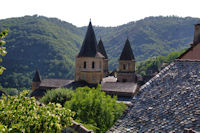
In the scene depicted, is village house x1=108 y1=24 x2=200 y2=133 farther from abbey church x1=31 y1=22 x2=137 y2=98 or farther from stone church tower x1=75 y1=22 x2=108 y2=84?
stone church tower x1=75 y1=22 x2=108 y2=84

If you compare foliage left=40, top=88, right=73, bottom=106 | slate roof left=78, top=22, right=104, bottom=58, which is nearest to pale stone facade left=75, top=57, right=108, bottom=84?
slate roof left=78, top=22, right=104, bottom=58

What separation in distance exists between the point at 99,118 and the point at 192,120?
14.1 meters

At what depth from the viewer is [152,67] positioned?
9981 centimetres

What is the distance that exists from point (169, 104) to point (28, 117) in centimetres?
462

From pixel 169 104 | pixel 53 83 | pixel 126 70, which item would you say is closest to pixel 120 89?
pixel 126 70

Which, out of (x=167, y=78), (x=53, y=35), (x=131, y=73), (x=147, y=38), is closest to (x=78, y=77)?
(x=131, y=73)

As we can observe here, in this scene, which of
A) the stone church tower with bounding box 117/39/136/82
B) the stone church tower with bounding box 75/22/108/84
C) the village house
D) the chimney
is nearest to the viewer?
the village house

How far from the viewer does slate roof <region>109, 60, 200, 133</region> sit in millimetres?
7310

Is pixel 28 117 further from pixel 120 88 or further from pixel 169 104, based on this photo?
pixel 120 88

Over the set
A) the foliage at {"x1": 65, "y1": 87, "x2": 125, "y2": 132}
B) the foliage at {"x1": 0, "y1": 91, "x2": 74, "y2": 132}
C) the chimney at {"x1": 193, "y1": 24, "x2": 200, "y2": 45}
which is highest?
the chimney at {"x1": 193, "y1": 24, "x2": 200, "y2": 45}

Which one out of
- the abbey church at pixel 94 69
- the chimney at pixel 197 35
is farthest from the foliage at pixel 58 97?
the chimney at pixel 197 35

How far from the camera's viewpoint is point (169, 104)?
824 centimetres

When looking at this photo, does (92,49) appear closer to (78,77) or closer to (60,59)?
(78,77)

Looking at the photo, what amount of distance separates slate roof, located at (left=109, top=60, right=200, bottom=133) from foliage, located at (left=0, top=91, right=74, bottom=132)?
2.41 meters
